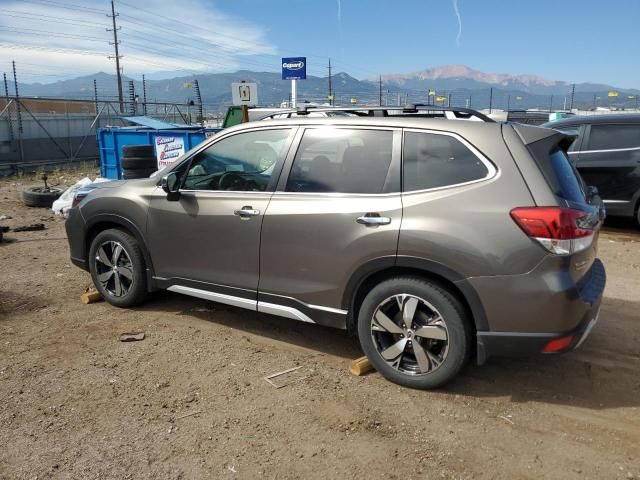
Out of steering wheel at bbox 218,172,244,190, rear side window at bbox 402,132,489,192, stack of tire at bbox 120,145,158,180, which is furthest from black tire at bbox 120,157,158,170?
rear side window at bbox 402,132,489,192

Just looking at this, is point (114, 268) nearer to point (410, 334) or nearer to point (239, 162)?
point (239, 162)

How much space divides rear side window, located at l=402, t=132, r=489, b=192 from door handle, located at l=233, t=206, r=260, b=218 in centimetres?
115

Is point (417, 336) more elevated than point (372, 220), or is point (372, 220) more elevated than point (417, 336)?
point (372, 220)

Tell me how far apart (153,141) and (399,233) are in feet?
35.4

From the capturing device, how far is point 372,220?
135 inches

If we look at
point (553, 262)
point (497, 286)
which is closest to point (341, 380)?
point (497, 286)

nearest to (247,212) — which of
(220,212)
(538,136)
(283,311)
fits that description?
(220,212)

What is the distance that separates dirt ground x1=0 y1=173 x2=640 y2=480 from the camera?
282cm

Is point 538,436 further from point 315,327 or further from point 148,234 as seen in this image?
point 148,234

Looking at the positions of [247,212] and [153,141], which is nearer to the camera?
[247,212]

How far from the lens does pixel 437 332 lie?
131 inches

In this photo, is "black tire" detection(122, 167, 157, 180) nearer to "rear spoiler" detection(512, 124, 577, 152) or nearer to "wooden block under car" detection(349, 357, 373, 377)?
"wooden block under car" detection(349, 357, 373, 377)

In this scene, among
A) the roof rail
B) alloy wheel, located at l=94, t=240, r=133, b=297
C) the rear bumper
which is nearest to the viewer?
the rear bumper

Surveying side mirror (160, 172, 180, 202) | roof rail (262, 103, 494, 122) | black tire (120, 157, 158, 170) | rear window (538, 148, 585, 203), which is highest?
roof rail (262, 103, 494, 122)
